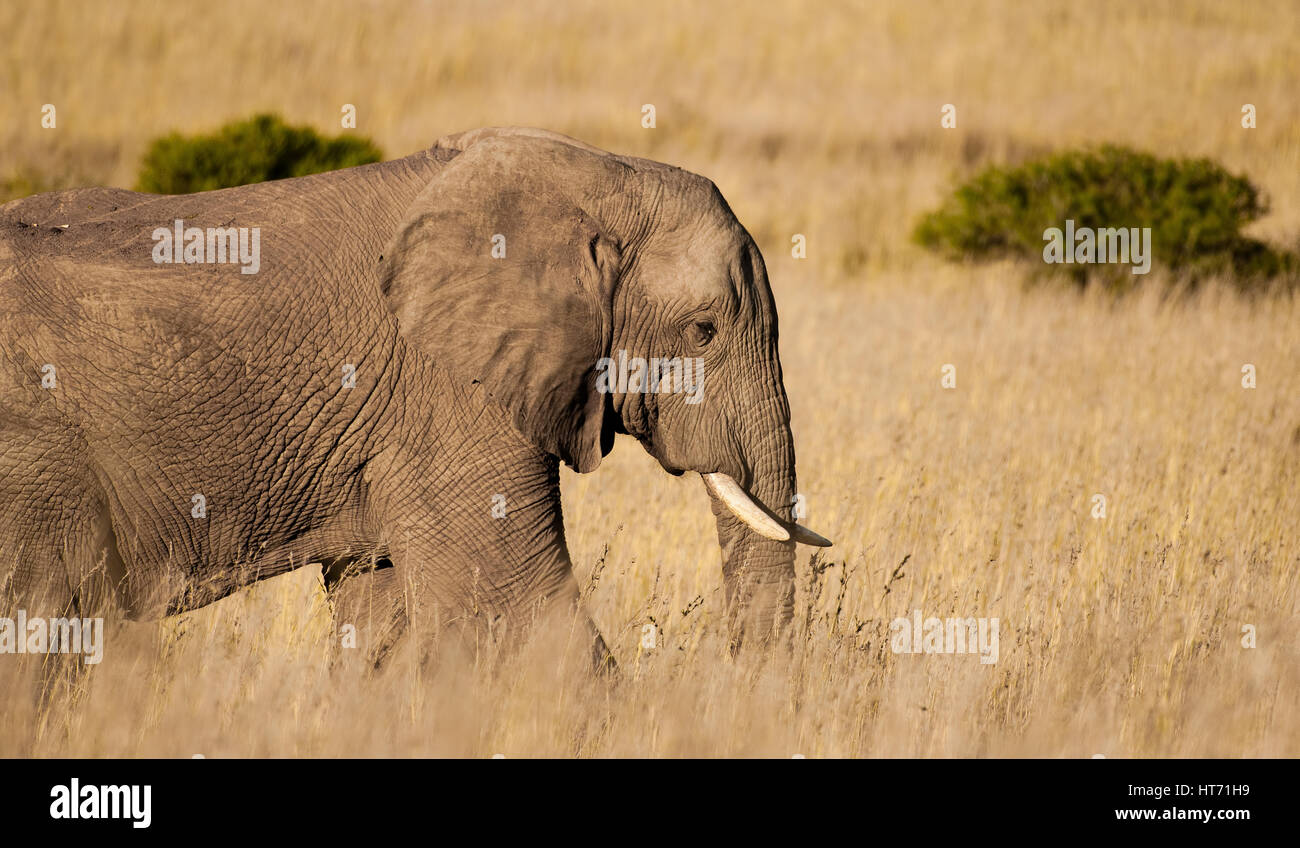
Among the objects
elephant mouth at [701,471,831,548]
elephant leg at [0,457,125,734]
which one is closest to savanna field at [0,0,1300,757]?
elephant leg at [0,457,125,734]

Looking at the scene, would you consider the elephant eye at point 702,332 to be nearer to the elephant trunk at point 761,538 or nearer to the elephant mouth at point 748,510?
the elephant trunk at point 761,538

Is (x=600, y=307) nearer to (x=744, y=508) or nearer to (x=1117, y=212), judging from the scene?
(x=744, y=508)

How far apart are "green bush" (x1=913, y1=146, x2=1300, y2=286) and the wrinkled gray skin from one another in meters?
13.2

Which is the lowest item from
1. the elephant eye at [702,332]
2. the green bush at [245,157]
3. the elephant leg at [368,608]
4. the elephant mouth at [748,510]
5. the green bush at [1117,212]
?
the elephant leg at [368,608]

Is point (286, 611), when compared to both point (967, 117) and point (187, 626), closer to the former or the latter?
point (187, 626)

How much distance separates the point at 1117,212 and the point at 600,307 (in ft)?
49.2

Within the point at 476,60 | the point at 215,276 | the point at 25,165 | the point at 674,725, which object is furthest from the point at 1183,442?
the point at 476,60

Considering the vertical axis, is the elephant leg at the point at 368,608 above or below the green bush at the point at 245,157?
below

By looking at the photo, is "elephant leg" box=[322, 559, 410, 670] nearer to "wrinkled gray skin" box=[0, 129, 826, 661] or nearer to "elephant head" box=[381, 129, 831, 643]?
"wrinkled gray skin" box=[0, 129, 826, 661]

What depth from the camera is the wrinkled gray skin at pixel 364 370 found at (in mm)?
4785

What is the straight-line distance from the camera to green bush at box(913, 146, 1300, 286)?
1756cm

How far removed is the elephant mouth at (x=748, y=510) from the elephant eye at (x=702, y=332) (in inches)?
18.7

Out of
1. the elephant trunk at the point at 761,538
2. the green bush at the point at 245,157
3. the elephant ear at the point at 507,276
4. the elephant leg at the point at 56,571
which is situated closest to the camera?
the elephant leg at the point at 56,571

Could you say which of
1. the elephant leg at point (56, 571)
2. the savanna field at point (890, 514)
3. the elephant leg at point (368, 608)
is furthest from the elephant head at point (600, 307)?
the elephant leg at point (56, 571)
